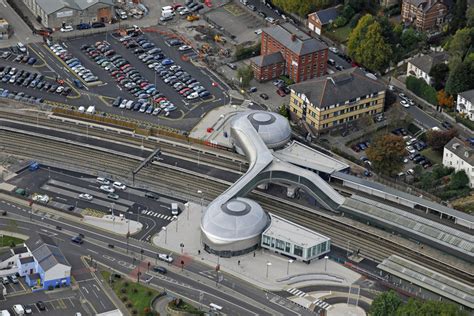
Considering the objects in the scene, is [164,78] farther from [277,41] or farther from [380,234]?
[380,234]

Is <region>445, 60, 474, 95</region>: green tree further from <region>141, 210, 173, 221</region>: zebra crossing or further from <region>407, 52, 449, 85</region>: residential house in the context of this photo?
<region>141, 210, 173, 221</region>: zebra crossing

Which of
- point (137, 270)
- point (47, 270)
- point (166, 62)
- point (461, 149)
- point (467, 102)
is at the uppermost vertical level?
point (461, 149)

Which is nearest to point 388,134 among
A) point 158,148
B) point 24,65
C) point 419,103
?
point 419,103

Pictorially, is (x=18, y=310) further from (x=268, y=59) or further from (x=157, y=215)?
(x=268, y=59)

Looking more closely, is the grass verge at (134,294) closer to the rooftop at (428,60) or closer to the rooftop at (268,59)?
the rooftop at (268,59)

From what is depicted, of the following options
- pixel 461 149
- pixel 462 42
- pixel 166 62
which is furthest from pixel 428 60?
pixel 166 62

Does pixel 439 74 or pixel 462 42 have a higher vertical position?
pixel 462 42

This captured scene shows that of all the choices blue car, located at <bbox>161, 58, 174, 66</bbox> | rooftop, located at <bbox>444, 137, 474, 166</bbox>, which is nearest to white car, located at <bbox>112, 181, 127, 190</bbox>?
blue car, located at <bbox>161, 58, 174, 66</bbox>
